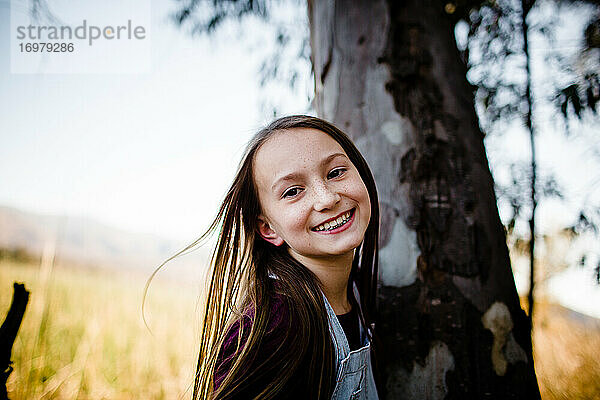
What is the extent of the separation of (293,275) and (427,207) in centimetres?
58

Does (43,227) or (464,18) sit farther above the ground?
(464,18)

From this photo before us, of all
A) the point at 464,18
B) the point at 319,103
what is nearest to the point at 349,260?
the point at 319,103

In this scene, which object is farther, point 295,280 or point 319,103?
point 319,103

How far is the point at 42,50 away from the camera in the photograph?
5.74 feet

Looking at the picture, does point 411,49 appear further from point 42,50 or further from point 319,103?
point 42,50

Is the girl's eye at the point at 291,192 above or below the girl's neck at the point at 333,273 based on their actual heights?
above

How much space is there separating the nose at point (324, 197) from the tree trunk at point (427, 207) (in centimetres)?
43

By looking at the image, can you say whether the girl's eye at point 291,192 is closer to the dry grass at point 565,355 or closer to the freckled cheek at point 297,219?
the freckled cheek at point 297,219

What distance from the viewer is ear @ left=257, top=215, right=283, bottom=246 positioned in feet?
4.30

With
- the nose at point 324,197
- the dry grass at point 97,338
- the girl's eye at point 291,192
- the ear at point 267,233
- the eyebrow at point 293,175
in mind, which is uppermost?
the eyebrow at point 293,175

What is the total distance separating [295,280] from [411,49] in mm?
1032

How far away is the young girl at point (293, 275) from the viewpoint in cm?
104

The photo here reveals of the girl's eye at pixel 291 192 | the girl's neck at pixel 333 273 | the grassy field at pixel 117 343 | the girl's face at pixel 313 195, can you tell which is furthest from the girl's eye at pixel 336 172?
the grassy field at pixel 117 343

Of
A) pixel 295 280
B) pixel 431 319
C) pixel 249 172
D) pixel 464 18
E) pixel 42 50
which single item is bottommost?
pixel 431 319
